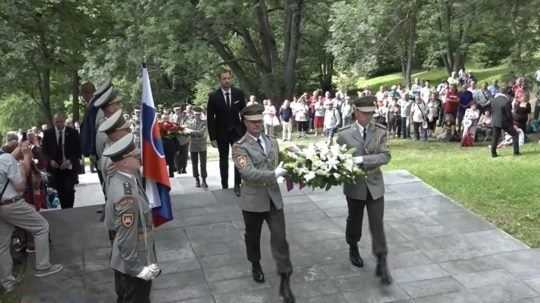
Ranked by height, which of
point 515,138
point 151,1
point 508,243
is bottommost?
point 508,243

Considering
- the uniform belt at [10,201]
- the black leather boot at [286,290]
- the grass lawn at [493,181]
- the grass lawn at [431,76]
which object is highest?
the grass lawn at [431,76]

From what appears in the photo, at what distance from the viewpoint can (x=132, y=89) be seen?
115 feet

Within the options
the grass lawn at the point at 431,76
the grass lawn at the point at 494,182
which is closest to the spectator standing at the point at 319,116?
the grass lawn at the point at 494,182

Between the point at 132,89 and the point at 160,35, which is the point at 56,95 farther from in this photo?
the point at 160,35

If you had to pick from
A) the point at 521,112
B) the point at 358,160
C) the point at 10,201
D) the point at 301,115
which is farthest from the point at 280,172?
the point at 301,115

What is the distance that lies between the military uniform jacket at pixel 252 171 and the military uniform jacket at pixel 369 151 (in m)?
0.93

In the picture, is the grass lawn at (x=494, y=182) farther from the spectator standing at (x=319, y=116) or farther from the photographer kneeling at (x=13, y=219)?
the spectator standing at (x=319, y=116)

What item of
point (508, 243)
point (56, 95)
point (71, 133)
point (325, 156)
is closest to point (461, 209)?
point (508, 243)

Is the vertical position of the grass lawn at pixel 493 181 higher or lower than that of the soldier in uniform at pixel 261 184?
lower

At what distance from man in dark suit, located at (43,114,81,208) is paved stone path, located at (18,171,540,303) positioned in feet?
1.88

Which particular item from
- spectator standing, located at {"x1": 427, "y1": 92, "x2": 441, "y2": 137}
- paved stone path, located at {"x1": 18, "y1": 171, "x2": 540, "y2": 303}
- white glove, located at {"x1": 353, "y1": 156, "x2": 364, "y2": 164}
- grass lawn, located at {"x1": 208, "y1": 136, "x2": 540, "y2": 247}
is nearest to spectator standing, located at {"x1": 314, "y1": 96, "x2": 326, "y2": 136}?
spectator standing, located at {"x1": 427, "y1": 92, "x2": 441, "y2": 137}

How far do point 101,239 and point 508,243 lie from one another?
554 cm

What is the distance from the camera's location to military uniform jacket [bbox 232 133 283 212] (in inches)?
240

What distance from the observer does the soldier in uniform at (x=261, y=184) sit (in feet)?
20.0
